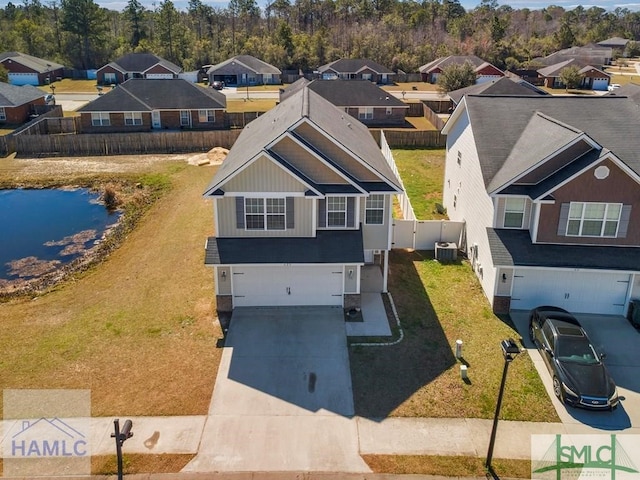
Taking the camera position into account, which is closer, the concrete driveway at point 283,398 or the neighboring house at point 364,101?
the concrete driveway at point 283,398

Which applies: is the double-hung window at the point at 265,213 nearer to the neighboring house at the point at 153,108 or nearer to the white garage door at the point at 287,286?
the white garage door at the point at 287,286

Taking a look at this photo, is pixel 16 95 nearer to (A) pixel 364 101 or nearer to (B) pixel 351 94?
(B) pixel 351 94

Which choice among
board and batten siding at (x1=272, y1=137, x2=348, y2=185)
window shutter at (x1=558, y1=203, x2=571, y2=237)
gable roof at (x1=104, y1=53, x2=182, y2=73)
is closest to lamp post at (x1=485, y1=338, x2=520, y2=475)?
window shutter at (x1=558, y1=203, x2=571, y2=237)

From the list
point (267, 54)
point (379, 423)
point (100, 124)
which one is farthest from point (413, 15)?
point (379, 423)

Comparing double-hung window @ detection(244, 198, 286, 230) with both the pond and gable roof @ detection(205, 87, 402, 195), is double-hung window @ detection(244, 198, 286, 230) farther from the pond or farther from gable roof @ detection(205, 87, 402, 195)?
the pond

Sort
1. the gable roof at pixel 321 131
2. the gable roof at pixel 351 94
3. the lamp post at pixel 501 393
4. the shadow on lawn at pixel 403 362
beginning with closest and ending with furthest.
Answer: the lamp post at pixel 501 393 < the shadow on lawn at pixel 403 362 < the gable roof at pixel 321 131 < the gable roof at pixel 351 94

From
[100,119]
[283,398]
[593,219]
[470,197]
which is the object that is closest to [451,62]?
[100,119]

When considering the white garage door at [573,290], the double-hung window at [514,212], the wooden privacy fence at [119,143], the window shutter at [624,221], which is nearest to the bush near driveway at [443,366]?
the white garage door at [573,290]

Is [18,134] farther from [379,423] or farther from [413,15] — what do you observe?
[413,15]
